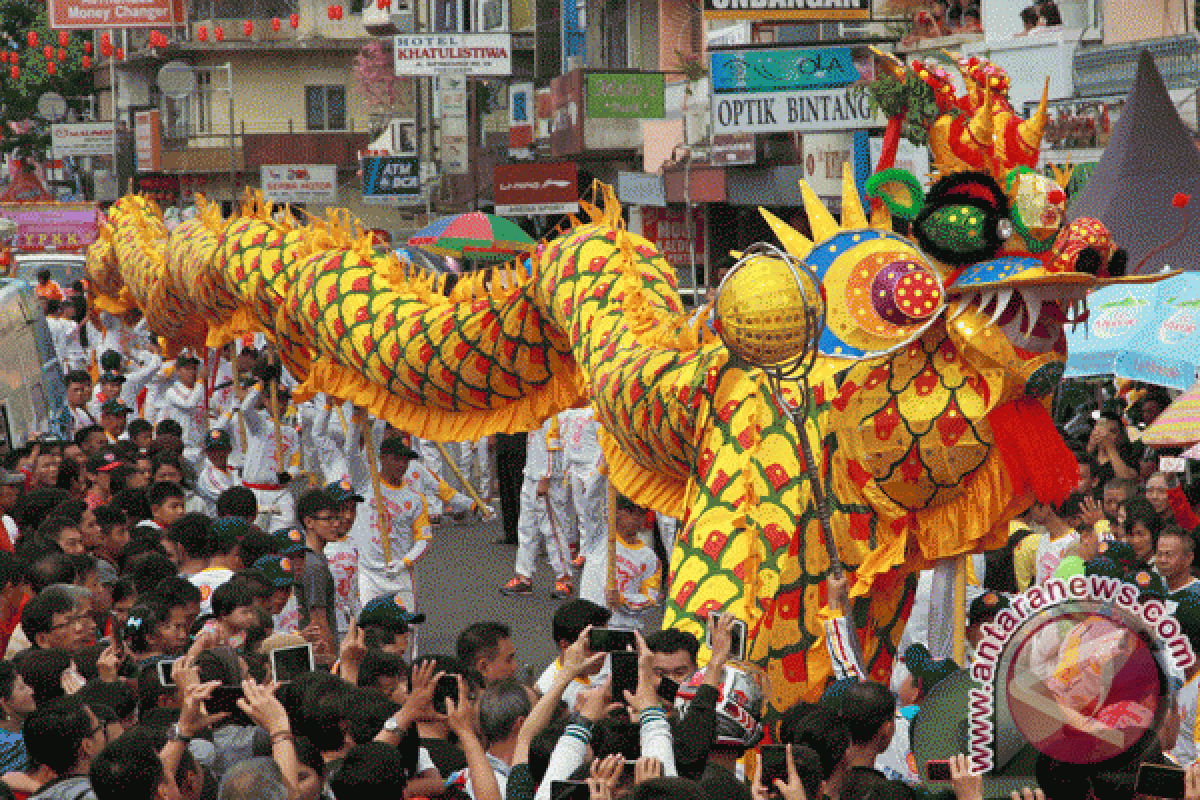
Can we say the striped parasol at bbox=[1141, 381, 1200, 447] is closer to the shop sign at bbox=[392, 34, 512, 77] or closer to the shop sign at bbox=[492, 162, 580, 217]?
the shop sign at bbox=[492, 162, 580, 217]

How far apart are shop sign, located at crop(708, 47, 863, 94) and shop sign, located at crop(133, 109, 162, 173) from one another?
28199 millimetres

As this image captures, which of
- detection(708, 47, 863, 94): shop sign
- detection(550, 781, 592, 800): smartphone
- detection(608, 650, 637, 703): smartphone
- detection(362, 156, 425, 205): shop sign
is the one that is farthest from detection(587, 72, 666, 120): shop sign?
detection(550, 781, 592, 800): smartphone

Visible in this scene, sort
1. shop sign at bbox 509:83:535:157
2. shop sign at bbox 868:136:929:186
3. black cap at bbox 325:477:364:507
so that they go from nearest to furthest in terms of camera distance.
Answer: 1. black cap at bbox 325:477:364:507
2. shop sign at bbox 868:136:929:186
3. shop sign at bbox 509:83:535:157

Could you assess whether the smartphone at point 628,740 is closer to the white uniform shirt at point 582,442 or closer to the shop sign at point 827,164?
the white uniform shirt at point 582,442

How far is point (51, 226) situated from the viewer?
29.7 metres

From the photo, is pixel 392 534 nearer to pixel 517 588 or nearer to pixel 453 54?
pixel 517 588

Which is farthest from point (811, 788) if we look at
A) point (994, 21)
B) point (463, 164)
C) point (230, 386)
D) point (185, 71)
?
point (185, 71)

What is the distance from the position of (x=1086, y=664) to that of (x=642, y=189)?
19078mm

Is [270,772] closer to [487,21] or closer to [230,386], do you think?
[230,386]

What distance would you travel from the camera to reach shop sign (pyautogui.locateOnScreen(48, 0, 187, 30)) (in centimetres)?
2773

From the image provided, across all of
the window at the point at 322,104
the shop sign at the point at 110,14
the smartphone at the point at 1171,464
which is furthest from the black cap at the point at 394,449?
the window at the point at 322,104

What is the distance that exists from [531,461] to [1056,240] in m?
7.04

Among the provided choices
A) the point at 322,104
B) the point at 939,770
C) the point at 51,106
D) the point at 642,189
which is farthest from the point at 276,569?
the point at 322,104

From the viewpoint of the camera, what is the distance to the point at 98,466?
10336mm
